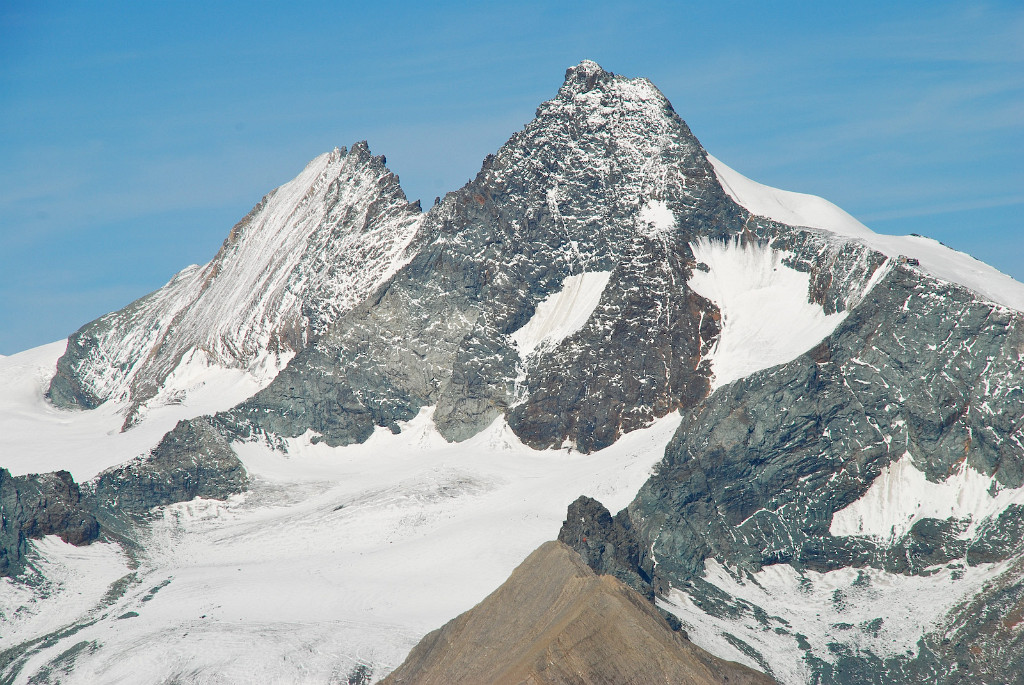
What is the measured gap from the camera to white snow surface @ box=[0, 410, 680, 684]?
96.0 metres

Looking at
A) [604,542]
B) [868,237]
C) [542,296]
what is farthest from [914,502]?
[542,296]

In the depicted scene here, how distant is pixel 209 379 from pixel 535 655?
370 feet

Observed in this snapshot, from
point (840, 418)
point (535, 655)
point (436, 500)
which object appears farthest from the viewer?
point (436, 500)

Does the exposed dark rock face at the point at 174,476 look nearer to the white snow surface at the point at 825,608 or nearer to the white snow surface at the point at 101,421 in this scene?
the white snow surface at the point at 101,421

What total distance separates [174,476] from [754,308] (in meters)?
59.9

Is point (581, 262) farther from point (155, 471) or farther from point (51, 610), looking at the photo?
point (51, 610)

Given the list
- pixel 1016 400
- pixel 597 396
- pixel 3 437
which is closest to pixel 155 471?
pixel 3 437

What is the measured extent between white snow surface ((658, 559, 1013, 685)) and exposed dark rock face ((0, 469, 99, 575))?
5547 centimetres

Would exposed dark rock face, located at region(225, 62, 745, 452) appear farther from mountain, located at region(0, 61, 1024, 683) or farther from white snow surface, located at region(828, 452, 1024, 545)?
white snow surface, located at region(828, 452, 1024, 545)

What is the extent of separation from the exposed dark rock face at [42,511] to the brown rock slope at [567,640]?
221 ft

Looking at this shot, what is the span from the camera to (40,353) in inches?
7830

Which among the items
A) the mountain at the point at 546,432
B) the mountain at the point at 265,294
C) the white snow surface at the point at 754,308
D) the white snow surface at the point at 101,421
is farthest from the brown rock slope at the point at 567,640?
the mountain at the point at 265,294

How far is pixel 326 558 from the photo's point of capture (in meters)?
121

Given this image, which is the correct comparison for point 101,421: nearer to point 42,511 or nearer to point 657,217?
point 42,511
